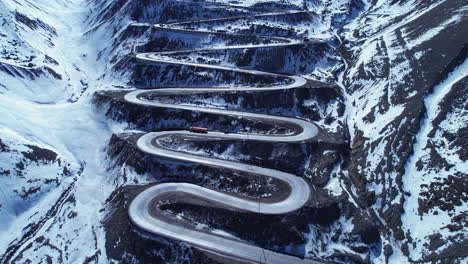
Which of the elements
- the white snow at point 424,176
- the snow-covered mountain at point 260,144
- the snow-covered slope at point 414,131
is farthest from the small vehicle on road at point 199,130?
the white snow at point 424,176

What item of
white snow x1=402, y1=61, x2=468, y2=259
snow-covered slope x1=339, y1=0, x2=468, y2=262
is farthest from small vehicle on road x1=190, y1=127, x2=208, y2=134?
white snow x1=402, y1=61, x2=468, y2=259

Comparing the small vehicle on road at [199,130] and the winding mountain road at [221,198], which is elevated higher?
the small vehicle on road at [199,130]

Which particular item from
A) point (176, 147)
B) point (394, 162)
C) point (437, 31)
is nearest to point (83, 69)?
point (176, 147)

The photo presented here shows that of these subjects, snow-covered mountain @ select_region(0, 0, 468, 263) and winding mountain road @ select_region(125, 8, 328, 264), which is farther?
snow-covered mountain @ select_region(0, 0, 468, 263)

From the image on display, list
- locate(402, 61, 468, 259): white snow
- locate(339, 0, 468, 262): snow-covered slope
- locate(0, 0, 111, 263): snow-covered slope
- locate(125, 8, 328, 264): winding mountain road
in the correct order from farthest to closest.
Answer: locate(0, 0, 111, 263): snow-covered slope < locate(125, 8, 328, 264): winding mountain road < locate(339, 0, 468, 262): snow-covered slope < locate(402, 61, 468, 259): white snow

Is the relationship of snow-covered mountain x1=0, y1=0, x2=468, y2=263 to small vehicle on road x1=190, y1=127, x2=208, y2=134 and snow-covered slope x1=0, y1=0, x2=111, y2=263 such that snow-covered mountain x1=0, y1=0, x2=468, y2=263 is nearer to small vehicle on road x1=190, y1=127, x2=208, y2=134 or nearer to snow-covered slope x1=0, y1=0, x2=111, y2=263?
snow-covered slope x1=0, y1=0, x2=111, y2=263

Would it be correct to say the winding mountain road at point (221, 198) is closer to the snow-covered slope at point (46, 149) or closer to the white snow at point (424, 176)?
the snow-covered slope at point (46, 149)

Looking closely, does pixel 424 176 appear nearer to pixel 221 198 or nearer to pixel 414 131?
pixel 414 131

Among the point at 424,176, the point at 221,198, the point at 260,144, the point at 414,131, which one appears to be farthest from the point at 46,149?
the point at 414,131

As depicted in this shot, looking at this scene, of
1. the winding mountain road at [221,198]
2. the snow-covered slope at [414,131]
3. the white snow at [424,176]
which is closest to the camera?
the white snow at [424,176]

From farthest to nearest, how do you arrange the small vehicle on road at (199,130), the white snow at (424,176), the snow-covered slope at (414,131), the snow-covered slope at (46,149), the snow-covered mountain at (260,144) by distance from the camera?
the small vehicle on road at (199,130)
the snow-covered slope at (46,149)
the snow-covered mountain at (260,144)
the snow-covered slope at (414,131)
the white snow at (424,176)
